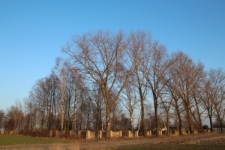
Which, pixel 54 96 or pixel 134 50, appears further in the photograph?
pixel 54 96

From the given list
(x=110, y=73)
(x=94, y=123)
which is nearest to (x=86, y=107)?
(x=94, y=123)

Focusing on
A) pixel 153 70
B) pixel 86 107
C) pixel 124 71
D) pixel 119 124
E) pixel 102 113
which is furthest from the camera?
pixel 119 124

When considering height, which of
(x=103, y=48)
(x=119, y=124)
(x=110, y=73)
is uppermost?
(x=103, y=48)

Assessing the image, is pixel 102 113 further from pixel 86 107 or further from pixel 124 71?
pixel 124 71

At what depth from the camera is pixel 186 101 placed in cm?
5631

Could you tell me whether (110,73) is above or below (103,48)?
below

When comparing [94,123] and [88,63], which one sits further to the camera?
[94,123]

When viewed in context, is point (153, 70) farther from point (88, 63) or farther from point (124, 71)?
point (88, 63)

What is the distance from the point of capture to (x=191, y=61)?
5659cm

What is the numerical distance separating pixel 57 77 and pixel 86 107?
15.6m

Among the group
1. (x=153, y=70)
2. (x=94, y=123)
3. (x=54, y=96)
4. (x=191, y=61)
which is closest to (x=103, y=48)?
(x=153, y=70)

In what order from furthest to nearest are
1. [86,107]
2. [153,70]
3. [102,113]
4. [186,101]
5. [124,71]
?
[86,107] < [102,113] < [186,101] < [153,70] < [124,71]

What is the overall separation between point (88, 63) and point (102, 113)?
30787 millimetres

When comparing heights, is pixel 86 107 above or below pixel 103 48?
below
